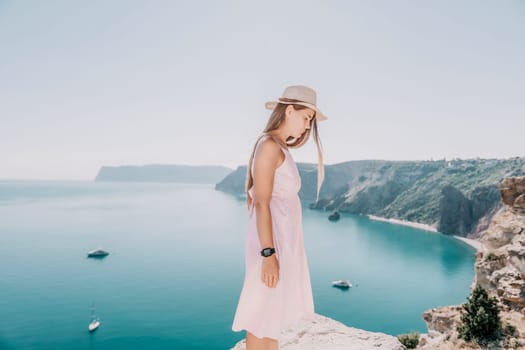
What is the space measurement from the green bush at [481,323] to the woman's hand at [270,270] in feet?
23.3

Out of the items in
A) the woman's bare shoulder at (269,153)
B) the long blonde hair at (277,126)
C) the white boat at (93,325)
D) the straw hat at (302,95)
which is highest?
the straw hat at (302,95)

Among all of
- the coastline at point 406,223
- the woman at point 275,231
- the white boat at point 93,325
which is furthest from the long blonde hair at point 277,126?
the coastline at point 406,223

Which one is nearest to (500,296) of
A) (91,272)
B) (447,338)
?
(447,338)

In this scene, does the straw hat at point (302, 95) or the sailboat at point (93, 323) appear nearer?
the straw hat at point (302, 95)

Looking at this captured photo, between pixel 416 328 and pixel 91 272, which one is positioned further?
pixel 91 272

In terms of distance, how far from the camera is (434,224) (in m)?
104

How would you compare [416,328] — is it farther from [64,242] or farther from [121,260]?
[64,242]

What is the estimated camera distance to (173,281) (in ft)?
161

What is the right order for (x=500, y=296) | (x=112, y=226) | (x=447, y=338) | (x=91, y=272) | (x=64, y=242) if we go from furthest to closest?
(x=112, y=226)
(x=64, y=242)
(x=91, y=272)
(x=500, y=296)
(x=447, y=338)

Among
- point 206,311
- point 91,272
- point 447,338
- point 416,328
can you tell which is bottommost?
point 416,328

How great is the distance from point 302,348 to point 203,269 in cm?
5199

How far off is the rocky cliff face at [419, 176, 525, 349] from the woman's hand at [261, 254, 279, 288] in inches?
268

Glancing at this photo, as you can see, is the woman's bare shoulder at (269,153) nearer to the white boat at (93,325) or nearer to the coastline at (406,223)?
the white boat at (93,325)

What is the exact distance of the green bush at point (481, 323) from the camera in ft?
23.1
